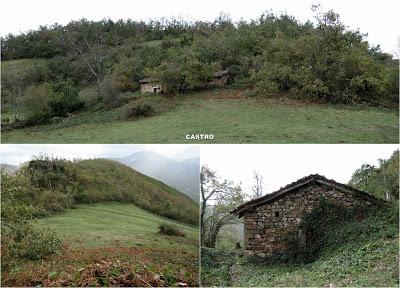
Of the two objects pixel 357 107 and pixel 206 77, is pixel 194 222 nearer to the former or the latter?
pixel 357 107

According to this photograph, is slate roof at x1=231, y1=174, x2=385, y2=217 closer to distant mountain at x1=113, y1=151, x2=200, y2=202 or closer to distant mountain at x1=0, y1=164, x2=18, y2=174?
distant mountain at x1=113, y1=151, x2=200, y2=202

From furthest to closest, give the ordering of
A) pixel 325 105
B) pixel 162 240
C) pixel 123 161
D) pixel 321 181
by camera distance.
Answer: pixel 325 105 < pixel 321 181 < pixel 123 161 < pixel 162 240

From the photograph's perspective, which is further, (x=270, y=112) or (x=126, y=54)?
(x=126, y=54)

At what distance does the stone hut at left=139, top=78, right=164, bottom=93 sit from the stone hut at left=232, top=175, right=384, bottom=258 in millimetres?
17071

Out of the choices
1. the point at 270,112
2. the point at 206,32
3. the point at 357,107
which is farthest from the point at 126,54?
the point at 357,107

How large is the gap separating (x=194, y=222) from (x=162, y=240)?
77 cm

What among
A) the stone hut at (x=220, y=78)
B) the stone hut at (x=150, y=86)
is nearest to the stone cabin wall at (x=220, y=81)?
the stone hut at (x=220, y=78)

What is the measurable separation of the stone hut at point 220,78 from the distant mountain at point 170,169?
1866cm

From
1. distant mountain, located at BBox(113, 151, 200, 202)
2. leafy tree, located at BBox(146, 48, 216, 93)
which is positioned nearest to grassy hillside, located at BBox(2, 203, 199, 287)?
distant mountain, located at BBox(113, 151, 200, 202)

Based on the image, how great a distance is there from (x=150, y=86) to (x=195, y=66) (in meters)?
3.02

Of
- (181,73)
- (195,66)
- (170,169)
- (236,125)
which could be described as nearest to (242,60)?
(195,66)

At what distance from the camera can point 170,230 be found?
9.59m

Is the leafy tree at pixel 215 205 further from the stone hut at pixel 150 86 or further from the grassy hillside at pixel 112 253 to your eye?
the stone hut at pixel 150 86

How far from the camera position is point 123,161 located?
10.2 m
